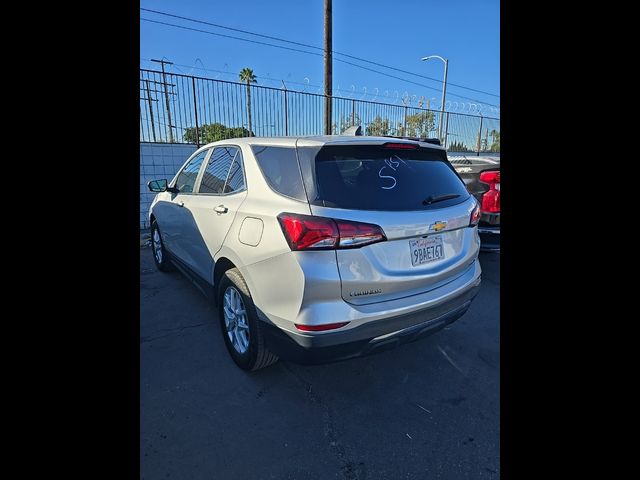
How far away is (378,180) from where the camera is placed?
214 centimetres

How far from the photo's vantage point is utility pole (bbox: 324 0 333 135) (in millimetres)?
10023

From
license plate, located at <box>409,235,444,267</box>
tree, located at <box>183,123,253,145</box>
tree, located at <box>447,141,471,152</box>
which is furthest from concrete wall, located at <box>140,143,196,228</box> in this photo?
tree, located at <box>447,141,471,152</box>

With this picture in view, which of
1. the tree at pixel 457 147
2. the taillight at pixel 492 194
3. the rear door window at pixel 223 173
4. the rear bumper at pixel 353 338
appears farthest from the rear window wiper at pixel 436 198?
the tree at pixel 457 147

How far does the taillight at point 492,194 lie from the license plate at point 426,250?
2.86m

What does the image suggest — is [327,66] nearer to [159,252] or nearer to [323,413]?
[159,252]

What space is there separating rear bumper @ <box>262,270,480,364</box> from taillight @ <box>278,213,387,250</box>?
498mm

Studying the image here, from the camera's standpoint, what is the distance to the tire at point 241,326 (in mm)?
2342

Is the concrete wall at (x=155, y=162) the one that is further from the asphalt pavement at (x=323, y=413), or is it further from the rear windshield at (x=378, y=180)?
the rear windshield at (x=378, y=180)

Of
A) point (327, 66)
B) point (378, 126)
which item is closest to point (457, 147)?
point (378, 126)

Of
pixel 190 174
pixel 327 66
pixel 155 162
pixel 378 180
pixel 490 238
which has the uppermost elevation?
pixel 327 66

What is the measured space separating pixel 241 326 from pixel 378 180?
4.90ft
